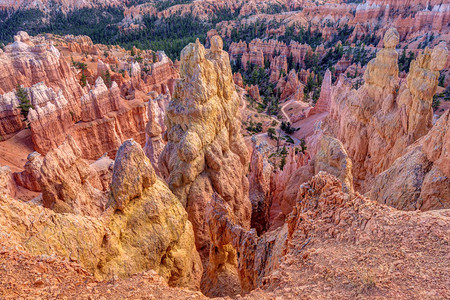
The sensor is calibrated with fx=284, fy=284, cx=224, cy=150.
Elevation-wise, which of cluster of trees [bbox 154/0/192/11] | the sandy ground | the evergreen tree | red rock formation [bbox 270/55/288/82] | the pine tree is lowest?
the sandy ground

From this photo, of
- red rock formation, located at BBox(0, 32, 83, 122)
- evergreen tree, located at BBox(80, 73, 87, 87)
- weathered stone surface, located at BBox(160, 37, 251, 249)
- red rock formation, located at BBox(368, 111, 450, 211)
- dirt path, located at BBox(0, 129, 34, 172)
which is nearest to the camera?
red rock formation, located at BBox(368, 111, 450, 211)

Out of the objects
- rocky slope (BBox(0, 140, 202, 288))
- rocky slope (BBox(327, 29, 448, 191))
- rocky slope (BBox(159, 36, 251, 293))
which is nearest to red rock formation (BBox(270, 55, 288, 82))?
rocky slope (BBox(327, 29, 448, 191))

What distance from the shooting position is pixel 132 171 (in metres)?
9.70

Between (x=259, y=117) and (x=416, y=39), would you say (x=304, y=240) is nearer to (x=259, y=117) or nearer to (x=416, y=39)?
(x=259, y=117)

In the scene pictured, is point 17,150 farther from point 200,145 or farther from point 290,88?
point 290,88

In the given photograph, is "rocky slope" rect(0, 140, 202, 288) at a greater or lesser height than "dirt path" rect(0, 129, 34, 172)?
greater

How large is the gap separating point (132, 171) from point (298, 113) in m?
46.2

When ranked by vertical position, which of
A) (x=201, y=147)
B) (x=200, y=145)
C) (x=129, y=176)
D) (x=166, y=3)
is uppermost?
(x=166, y=3)

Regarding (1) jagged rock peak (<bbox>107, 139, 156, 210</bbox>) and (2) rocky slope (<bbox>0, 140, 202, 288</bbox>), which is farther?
(1) jagged rock peak (<bbox>107, 139, 156, 210</bbox>)

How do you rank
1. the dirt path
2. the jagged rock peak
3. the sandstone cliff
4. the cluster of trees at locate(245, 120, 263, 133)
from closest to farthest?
the sandstone cliff → the jagged rock peak → the dirt path → the cluster of trees at locate(245, 120, 263, 133)

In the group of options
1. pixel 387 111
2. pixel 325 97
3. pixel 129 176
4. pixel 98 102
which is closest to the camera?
pixel 129 176

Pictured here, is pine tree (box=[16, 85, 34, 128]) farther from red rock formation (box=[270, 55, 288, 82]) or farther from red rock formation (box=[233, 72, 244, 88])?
red rock formation (box=[270, 55, 288, 82])

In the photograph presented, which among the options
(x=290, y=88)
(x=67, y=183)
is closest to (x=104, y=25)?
(x=290, y=88)

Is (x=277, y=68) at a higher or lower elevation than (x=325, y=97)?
lower
